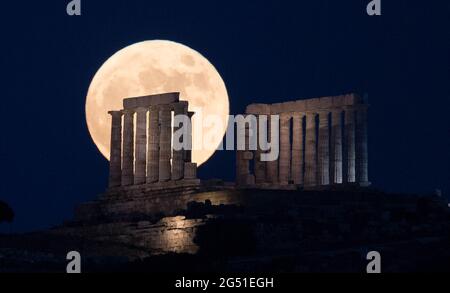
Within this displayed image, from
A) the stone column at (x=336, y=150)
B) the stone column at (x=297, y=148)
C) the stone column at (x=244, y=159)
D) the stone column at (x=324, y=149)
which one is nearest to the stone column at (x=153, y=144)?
the stone column at (x=244, y=159)

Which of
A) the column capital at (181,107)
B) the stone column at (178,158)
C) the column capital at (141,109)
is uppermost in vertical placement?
the column capital at (141,109)

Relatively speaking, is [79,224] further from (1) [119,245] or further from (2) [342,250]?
(2) [342,250]

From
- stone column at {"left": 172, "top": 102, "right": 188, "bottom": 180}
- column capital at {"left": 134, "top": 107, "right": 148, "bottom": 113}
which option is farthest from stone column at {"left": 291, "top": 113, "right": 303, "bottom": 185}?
column capital at {"left": 134, "top": 107, "right": 148, "bottom": 113}

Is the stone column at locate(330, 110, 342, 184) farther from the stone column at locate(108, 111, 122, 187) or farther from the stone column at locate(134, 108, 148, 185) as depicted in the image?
the stone column at locate(108, 111, 122, 187)

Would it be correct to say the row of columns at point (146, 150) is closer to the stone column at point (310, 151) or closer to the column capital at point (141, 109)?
the column capital at point (141, 109)

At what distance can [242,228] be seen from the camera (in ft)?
388

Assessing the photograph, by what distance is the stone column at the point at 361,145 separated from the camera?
141875mm

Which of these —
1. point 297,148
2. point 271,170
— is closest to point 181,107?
point 271,170

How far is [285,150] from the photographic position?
5758 inches

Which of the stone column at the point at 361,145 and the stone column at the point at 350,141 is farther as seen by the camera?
the stone column at the point at 350,141

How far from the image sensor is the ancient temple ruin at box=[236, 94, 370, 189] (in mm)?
142375

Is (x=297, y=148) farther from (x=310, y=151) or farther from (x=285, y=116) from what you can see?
(x=285, y=116)

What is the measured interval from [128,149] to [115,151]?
1251 millimetres
